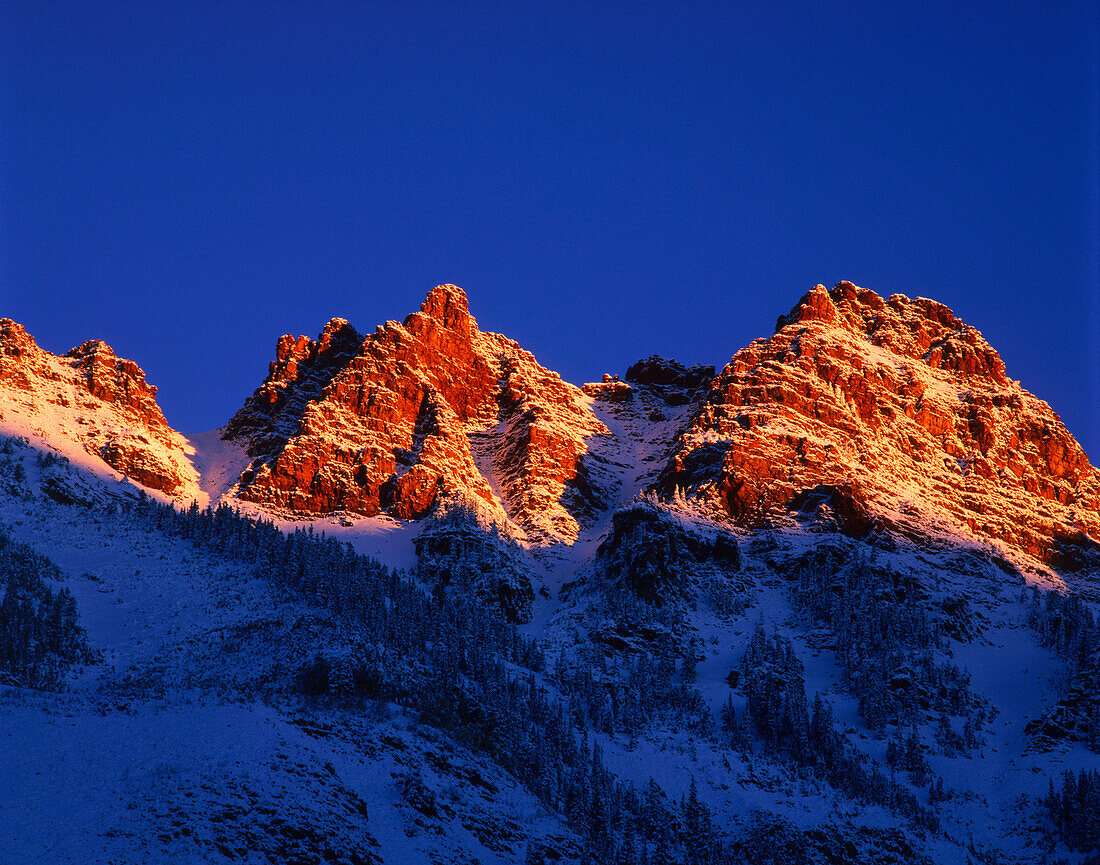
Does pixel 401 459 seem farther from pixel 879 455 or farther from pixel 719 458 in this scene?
pixel 879 455

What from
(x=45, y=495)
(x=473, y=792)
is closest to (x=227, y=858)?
(x=473, y=792)

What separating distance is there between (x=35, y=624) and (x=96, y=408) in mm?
103621

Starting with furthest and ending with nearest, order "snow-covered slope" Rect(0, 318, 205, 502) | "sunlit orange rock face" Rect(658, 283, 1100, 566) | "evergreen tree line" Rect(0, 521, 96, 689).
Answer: "snow-covered slope" Rect(0, 318, 205, 502)
"sunlit orange rock face" Rect(658, 283, 1100, 566)
"evergreen tree line" Rect(0, 521, 96, 689)

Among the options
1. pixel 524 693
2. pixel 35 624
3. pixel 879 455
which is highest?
pixel 879 455

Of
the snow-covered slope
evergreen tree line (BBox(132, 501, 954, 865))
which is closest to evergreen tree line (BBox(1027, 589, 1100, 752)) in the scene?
evergreen tree line (BBox(132, 501, 954, 865))

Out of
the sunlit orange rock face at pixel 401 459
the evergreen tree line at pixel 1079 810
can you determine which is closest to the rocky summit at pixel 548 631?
the evergreen tree line at pixel 1079 810

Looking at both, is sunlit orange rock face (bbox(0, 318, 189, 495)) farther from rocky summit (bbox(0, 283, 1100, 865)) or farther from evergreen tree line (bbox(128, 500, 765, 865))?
evergreen tree line (bbox(128, 500, 765, 865))

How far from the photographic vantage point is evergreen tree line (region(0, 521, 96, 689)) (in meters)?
80.9

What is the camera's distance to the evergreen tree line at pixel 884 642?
110688mm

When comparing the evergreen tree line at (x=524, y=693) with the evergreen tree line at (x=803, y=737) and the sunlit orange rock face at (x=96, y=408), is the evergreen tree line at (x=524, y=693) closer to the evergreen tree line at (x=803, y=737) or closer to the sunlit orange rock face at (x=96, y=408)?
the evergreen tree line at (x=803, y=737)

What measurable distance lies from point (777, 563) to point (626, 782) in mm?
62491

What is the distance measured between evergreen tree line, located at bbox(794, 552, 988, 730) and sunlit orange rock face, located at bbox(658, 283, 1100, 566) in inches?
635

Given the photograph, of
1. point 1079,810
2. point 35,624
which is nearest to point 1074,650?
point 1079,810

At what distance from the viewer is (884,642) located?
400ft
